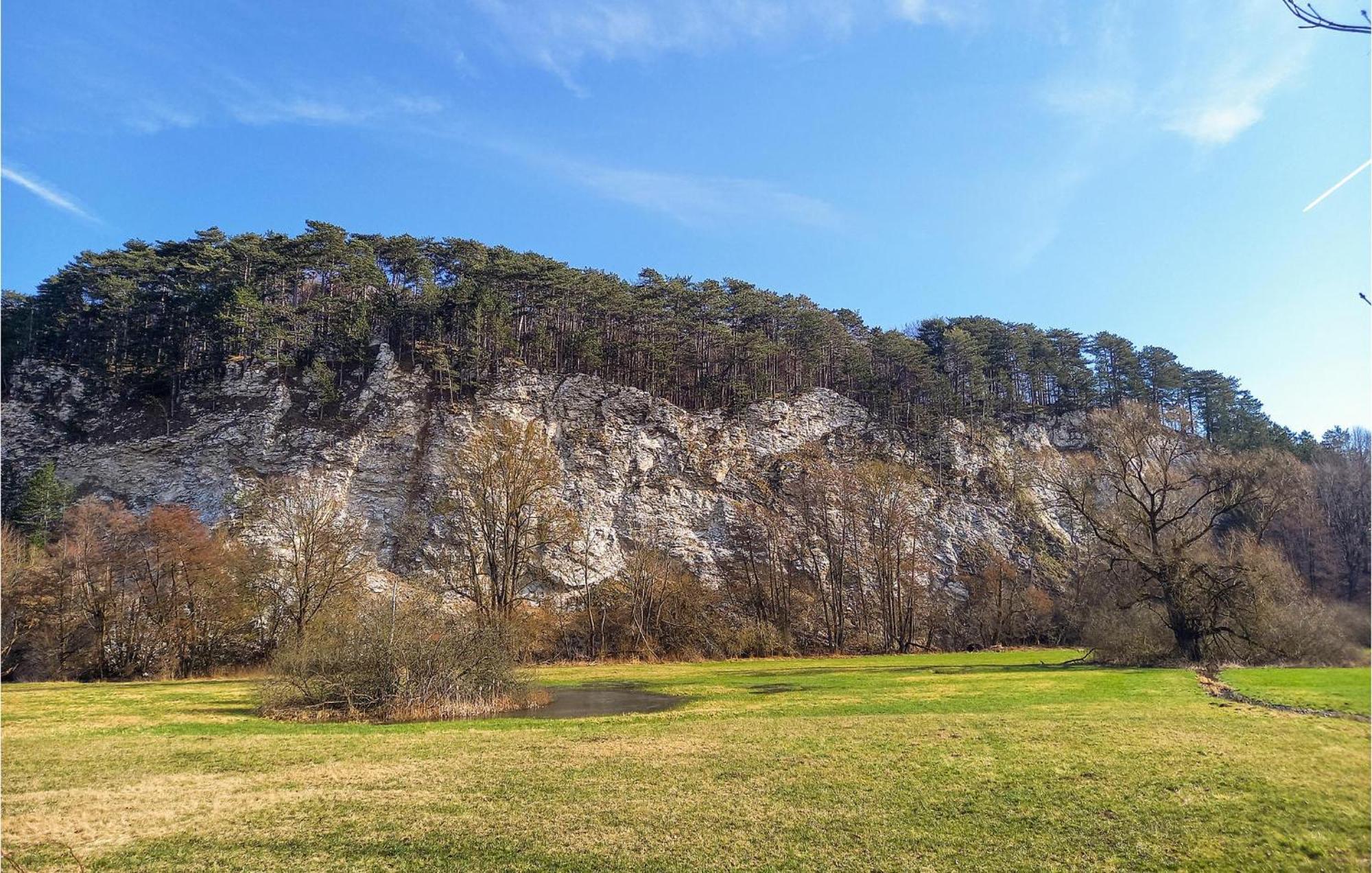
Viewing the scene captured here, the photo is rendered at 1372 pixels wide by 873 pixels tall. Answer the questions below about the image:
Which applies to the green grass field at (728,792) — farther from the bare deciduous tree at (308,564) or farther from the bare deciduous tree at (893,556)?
the bare deciduous tree at (893,556)

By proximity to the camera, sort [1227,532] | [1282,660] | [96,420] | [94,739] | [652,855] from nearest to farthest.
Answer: [652,855]
[1282,660]
[94,739]
[1227,532]
[96,420]

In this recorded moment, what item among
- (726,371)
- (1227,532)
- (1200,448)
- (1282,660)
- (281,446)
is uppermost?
(726,371)

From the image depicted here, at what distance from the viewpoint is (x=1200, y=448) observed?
22.3m

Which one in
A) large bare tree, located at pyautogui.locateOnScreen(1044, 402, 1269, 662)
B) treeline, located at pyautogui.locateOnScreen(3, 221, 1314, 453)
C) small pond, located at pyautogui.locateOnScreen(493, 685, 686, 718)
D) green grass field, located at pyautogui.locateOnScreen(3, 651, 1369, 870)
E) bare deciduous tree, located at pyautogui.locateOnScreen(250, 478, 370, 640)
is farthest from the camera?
treeline, located at pyautogui.locateOnScreen(3, 221, 1314, 453)

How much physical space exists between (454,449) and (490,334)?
19.8 metres

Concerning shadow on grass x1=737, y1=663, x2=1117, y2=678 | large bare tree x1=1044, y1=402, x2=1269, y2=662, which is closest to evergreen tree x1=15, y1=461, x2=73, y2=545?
shadow on grass x1=737, y1=663, x2=1117, y2=678

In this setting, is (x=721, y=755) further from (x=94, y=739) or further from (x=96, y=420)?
(x=96, y=420)

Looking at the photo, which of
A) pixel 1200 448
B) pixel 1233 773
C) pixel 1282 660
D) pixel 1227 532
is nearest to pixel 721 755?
pixel 1233 773

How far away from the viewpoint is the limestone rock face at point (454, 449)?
52219 mm

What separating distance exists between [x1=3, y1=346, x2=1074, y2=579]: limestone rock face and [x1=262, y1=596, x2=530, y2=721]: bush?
105 feet

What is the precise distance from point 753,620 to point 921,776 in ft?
135

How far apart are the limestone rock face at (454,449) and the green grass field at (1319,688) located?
47420 mm

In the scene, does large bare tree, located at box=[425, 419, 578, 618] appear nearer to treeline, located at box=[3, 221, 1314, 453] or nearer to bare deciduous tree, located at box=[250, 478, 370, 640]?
bare deciduous tree, located at box=[250, 478, 370, 640]

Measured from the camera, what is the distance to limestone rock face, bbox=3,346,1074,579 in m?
52.2
